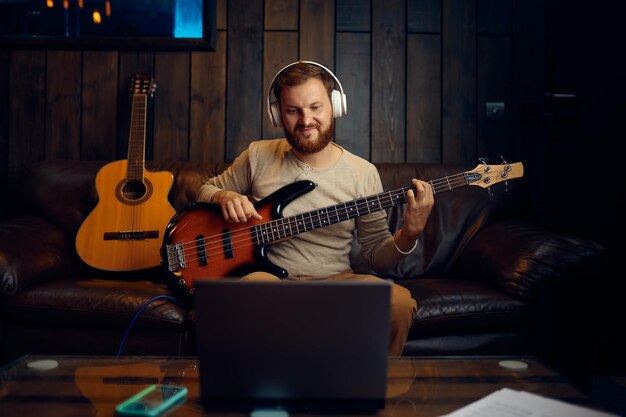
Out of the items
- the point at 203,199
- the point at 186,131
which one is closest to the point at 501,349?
the point at 203,199

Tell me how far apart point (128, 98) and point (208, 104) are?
38cm

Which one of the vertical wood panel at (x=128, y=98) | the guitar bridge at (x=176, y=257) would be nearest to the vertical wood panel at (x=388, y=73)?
the vertical wood panel at (x=128, y=98)

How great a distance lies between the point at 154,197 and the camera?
88.2 inches

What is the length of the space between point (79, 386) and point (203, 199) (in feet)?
3.23

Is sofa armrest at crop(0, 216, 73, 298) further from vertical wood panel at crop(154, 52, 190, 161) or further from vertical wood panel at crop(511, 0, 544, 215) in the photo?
vertical wood panel at crop(511, 0, 544, 215)

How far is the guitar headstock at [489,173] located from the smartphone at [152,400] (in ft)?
3.73

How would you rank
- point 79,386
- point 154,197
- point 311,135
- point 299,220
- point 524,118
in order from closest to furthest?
point 79,386 → point 299,220 → point 311,135 → point 154,197 → point 524,118

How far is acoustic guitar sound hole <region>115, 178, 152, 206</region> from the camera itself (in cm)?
223

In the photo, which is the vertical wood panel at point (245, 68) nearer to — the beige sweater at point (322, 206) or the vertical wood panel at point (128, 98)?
the vertical wood panel at point (128, 98)

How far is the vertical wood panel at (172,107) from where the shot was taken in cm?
272

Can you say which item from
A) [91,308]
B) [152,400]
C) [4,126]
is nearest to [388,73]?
[91,308]

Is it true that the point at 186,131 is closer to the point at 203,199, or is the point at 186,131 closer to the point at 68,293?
the point at 203,199

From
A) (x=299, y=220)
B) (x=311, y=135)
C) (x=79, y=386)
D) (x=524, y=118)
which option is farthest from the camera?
(x=524, y=118)

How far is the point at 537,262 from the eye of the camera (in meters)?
1.82
